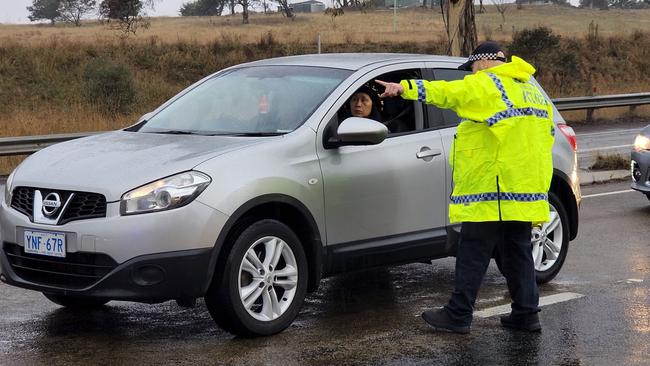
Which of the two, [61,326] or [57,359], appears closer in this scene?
[57,359]

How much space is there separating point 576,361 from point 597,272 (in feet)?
8.67

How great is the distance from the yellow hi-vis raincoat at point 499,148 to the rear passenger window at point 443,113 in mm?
1025

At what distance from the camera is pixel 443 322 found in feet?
21.4

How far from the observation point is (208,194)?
5.96 meters

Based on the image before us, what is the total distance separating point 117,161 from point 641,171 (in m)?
7.03

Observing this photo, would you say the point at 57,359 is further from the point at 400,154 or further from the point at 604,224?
the point at 604,224

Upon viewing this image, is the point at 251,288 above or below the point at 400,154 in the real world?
below

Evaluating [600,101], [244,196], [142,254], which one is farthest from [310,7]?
[142,254]

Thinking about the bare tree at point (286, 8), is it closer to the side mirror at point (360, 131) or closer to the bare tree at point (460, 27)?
the bare tree at point (460, 27)

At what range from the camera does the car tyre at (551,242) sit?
7.89 meters

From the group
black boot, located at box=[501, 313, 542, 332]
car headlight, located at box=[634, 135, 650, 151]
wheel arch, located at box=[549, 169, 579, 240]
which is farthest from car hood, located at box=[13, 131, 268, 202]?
car headlight, located at box=[634, 135, 650, 151]

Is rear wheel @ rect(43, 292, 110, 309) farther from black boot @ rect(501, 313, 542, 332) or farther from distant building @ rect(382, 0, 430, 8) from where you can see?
distant building @ rect(382, 0, 430, 8)

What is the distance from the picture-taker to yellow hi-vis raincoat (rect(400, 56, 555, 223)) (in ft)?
20.4

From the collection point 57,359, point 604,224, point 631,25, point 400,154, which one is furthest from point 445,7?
point 631,25
